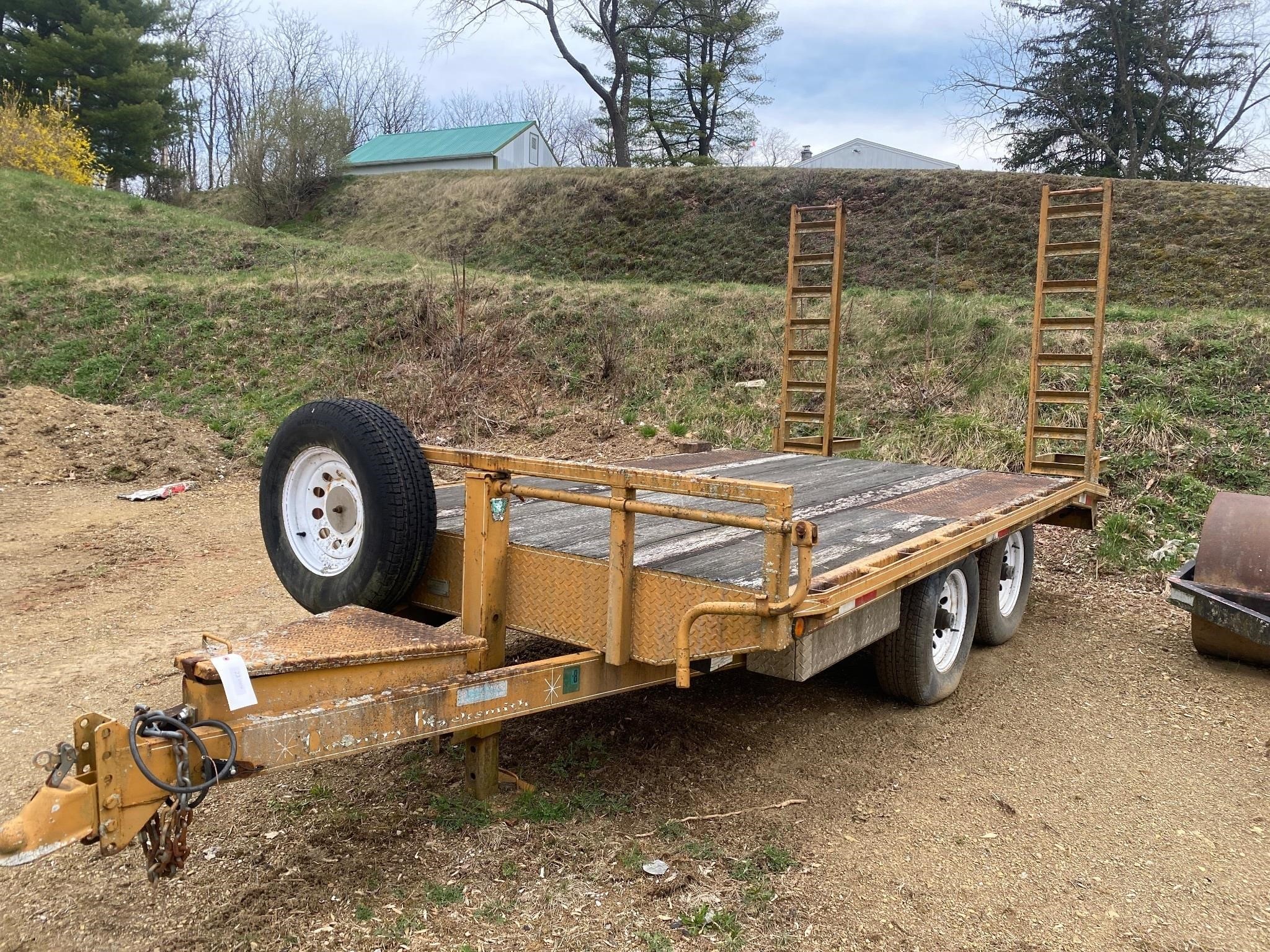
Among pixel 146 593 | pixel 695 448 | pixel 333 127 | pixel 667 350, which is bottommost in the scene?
pixel 146 593

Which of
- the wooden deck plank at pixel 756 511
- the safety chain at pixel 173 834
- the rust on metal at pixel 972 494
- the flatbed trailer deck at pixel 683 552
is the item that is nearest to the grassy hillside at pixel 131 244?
the wooden deck plank at pixel 756 511

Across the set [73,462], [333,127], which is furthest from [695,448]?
[333,127]

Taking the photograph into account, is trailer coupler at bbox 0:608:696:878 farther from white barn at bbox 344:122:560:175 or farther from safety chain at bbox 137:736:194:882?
white barn at bbox 344:122:560:175

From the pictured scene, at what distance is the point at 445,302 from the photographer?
15.5 metres

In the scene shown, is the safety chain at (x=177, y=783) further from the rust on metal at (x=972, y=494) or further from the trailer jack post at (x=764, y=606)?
the rust on metal at (x=972, y=494)

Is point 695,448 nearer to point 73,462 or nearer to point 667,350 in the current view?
point 667,350

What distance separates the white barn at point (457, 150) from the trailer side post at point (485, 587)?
121 feet

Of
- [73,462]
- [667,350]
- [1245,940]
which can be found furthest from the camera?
[667,350]

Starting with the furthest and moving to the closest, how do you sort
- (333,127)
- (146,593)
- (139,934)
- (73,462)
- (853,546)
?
(333,127) → (73,462) → (146,593) → (853,546) → (139,934)

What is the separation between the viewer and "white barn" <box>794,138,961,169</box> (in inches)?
1342

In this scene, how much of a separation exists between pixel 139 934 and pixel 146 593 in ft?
14.3

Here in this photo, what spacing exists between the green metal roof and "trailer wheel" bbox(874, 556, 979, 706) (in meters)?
37.8

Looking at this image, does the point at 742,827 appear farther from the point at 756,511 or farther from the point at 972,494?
the point at 972,494

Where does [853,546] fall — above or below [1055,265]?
below
